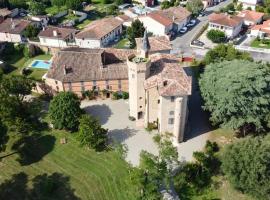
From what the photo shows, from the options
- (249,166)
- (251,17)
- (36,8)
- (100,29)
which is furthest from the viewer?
(36,8)

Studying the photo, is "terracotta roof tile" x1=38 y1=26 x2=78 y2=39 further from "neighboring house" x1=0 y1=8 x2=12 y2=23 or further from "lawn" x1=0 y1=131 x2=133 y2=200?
"lawn" x1=0 y1=131 x2=133 y2=200

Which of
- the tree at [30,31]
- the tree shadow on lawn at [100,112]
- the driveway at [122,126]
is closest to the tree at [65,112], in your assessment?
the tree shadow on lawn at [100,112]

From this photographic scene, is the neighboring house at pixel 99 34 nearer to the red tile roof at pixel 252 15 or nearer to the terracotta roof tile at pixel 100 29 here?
the terracotta roof tile at pixel 100 29

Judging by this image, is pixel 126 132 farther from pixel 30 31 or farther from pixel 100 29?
pixel 30 31

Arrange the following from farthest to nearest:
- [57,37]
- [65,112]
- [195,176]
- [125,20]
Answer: [125,20] → [57,37] → [65,112] → [195,176]

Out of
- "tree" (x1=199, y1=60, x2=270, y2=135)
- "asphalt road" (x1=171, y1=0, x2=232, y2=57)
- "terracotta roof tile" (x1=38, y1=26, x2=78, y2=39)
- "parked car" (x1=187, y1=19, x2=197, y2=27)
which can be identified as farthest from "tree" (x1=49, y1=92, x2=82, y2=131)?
"parked car" (x1=187, y1=19, x2=197, y2=27)

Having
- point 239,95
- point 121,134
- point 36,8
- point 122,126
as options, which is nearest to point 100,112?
point 122,126

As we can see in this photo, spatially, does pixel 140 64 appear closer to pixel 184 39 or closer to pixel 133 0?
pixel 184 39

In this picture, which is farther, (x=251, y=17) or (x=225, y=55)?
(x=251, y=17)
